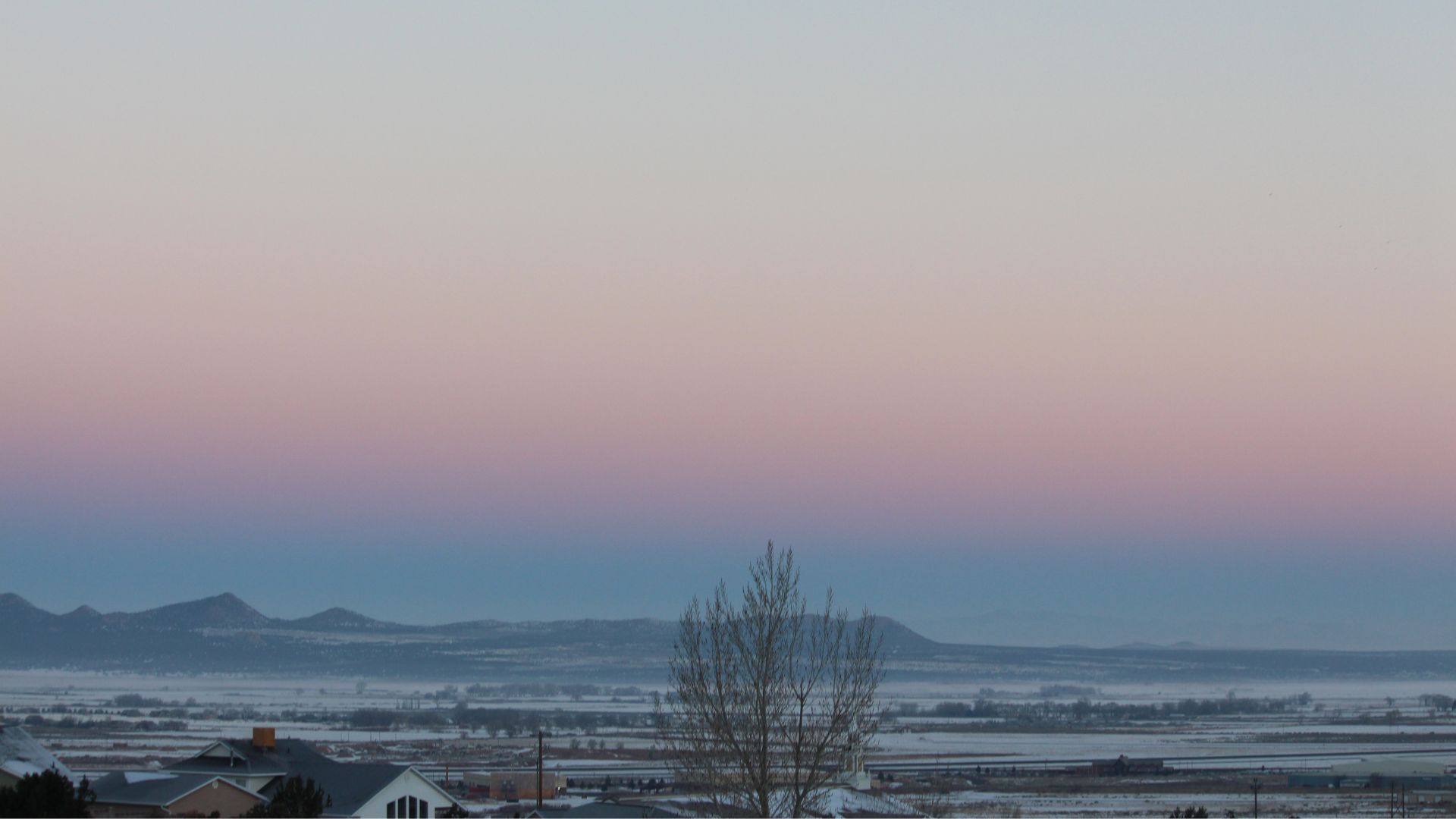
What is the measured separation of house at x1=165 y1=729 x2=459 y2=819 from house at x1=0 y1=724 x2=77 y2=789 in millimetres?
4122

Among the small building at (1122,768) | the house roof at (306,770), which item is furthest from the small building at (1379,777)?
the house roof at (306,770)

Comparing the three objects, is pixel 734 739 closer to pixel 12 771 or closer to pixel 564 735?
pixel 12 771

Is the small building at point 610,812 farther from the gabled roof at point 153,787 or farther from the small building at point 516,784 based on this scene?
the small building at point 516,784

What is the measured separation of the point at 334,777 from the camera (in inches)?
1494

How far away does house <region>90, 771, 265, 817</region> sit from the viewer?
32.8m

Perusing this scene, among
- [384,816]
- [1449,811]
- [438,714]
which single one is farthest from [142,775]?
[438,714]

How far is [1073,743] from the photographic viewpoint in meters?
126

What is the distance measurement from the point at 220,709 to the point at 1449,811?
13799 centimetres

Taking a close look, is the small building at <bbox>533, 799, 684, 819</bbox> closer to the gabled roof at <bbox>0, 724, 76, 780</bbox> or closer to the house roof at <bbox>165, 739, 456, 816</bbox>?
the house roof at <bbox>165, 739, 456, 816</bbox>

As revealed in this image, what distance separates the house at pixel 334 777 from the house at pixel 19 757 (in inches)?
162

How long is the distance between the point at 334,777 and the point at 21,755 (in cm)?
765

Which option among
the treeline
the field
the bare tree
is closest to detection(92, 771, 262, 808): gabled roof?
the bare tree

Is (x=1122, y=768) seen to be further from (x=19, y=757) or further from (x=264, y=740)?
(x=19, y=757)

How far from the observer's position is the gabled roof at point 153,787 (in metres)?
33.3
